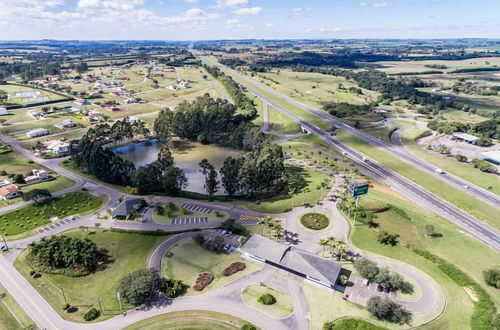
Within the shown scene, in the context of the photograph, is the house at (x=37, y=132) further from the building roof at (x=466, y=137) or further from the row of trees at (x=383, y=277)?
the building roof at (x=466, y=137)

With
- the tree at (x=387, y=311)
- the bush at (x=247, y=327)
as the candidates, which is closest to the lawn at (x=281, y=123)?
the tree at (x=387, y=311)

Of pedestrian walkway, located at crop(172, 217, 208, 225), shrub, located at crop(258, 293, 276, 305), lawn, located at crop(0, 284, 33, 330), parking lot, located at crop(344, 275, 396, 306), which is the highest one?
pedestrian walkway, located at crop(172, 217, 208, 225)

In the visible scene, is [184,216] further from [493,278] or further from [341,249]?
[493,278]

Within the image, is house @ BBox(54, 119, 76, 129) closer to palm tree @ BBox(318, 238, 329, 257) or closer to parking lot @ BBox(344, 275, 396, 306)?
palm tree @ BBox(318, 238, 329, 257)

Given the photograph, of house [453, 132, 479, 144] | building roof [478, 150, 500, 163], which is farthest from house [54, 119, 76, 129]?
house [453, 132, 479, 144]

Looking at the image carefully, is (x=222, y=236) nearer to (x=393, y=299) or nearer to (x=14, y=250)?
(x=393, y=299)

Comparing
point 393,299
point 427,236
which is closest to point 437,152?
point 427,236
